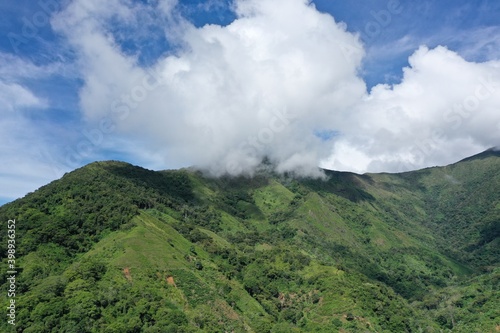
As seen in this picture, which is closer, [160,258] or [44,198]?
[160,258]

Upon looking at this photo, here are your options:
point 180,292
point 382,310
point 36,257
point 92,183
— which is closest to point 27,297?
point 36,257

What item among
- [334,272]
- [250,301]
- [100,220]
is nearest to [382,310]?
[334,272]

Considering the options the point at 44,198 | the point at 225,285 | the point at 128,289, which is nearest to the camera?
the point at 128,289

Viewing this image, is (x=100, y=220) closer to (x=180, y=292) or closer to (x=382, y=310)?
(x=180, y=292)

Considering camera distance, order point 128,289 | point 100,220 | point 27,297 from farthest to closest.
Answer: point 100,220 → point 128,289 → point 27,297

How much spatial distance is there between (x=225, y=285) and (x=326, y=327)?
4391 centimetres

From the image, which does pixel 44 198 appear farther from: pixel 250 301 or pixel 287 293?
pixel 287 293

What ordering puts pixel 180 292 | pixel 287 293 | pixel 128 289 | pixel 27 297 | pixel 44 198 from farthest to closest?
pixel 287 293 < pixel 44 198 < pixel 180 292 < pixel 128 289 < pixel 27 297

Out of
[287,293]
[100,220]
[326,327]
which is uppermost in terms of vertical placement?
[100,220]

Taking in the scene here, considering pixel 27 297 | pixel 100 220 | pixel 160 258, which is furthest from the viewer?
pixel 100 220

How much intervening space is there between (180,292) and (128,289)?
20179mm

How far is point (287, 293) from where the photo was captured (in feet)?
627

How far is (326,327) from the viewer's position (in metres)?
148

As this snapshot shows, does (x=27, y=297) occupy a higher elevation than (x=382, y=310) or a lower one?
higher
